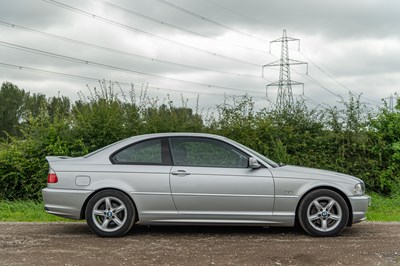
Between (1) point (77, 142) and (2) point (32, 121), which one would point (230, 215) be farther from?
(2) point (32, 121)

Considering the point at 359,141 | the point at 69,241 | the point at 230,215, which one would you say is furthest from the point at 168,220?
the point at 359,141

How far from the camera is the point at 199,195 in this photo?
7207 mm

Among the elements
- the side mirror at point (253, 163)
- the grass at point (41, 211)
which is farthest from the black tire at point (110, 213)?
the grass at point (41, 211)

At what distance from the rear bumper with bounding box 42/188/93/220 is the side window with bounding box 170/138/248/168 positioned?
1423mm

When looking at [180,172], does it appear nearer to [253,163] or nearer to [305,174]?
[253,163]

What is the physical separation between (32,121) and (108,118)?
5.58 feet

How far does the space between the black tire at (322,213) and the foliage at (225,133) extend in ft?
13.0

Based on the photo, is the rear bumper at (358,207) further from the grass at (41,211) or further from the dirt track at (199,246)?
the grass at (41,211)

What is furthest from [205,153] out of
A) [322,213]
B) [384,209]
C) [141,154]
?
[384,209]

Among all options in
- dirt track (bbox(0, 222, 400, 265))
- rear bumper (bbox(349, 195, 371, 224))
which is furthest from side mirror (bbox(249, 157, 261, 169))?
rear bumper (bbox(349, 195, 371, 224))

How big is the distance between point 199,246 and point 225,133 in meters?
5.28

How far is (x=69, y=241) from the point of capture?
7125 millimetres

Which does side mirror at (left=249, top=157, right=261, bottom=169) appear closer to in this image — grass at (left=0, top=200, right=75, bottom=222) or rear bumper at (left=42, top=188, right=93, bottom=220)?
rear bumper at (left=42, top=188, right=93, bottom=220)

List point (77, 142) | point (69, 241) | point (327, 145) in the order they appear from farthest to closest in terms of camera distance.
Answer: point (327, 145) < point (77, 142) < point (69, 241)
